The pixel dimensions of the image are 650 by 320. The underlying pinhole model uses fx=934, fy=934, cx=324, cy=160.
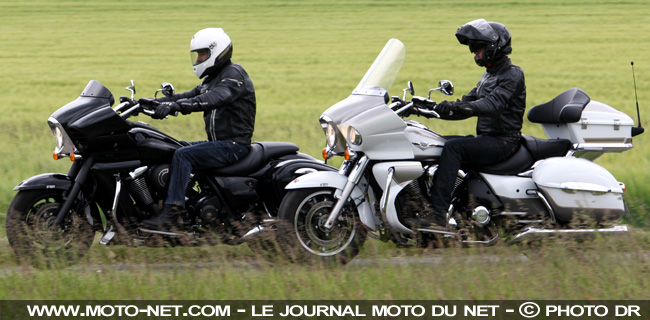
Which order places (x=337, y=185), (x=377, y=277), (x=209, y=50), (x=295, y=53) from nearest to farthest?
1. (x=377, y=277)
2. (x=337, y=185)
3. (x=209, y=50)
4. (x=295, y=53)

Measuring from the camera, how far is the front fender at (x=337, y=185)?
6.48 meters

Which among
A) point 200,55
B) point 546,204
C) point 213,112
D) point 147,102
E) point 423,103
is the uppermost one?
point 200,55

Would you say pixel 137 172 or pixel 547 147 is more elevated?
pixel 137 172

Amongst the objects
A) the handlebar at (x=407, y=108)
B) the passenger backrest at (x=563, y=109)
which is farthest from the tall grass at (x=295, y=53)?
the handlebar at (x=407, y=108)

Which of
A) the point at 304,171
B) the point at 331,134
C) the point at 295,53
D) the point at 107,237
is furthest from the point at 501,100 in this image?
the point at 295,53

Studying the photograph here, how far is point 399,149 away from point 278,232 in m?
1.03

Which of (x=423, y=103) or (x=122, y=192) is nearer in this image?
(x=423, y=103)

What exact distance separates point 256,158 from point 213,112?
48cm

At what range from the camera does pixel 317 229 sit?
6.55 m

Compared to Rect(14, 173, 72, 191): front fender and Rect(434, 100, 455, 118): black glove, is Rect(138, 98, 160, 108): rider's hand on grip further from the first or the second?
Rect(434, 100, 455, 118): black glove

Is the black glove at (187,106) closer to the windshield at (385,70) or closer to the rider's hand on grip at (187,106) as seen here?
the rider's hand on grip at (187,106)

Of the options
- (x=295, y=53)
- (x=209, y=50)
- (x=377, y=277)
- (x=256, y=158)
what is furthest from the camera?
(x=295, y=53)

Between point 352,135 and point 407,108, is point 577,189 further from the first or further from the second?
point 352,135

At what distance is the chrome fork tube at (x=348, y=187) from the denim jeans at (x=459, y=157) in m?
0.53
